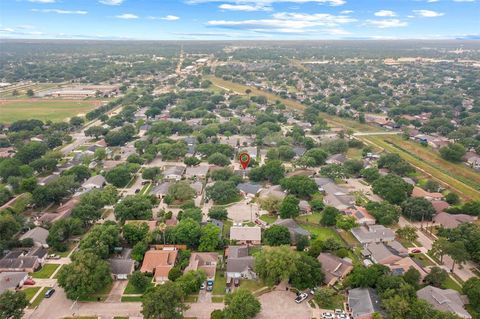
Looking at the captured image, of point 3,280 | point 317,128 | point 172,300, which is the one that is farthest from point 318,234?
point 317,128

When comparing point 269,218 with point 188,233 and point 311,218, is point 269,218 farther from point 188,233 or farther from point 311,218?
point 188,233

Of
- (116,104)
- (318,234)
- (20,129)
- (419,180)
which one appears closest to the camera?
(318,234)

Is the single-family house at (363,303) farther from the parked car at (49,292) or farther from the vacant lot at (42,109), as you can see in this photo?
the vacant lot at (42,109)

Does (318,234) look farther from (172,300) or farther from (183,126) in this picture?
(183,126)

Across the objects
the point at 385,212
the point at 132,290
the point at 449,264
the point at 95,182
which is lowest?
the point at 132,290

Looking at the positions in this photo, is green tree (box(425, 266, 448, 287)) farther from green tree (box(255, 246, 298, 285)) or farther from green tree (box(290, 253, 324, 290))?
green tree (box(255, 246, 298, 285))

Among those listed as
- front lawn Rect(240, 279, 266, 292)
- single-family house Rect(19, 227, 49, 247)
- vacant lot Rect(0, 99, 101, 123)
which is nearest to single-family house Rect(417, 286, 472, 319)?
front lawn Rect(240, 279, 266, 292)

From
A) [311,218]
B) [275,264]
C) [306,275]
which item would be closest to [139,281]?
[275,264]
